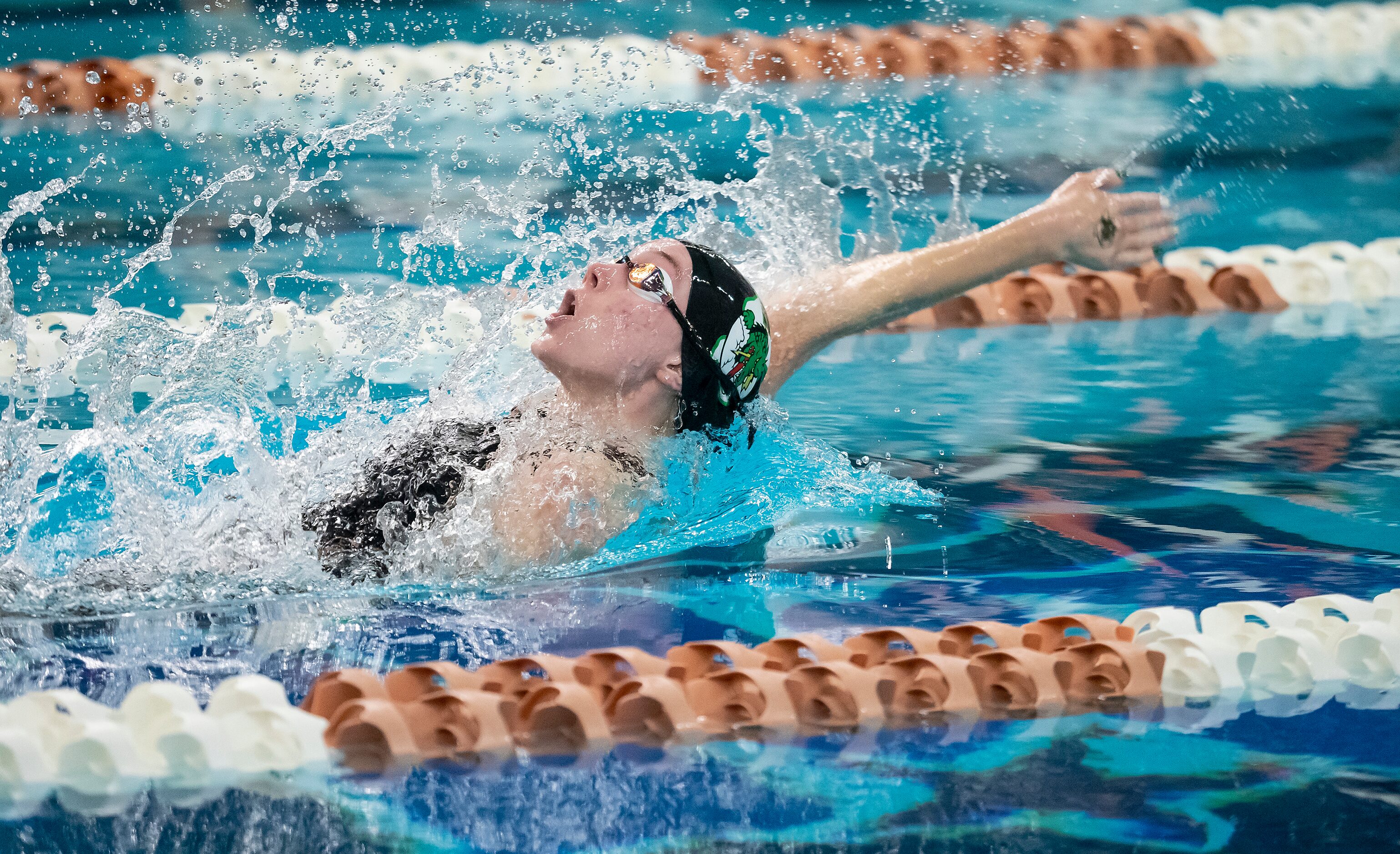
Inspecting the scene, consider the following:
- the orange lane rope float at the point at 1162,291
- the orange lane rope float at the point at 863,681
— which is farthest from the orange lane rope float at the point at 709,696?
the orange lane rope float at the point at 1162,291

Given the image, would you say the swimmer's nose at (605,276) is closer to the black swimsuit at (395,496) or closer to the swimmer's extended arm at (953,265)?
the black swimsuit at (395,496)

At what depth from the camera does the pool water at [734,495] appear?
1.68m

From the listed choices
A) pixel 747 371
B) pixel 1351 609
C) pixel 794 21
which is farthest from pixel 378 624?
pixel 794 21

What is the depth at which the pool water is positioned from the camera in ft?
5.52

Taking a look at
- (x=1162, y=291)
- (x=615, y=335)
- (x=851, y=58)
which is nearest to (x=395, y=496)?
(x=615, y=335)

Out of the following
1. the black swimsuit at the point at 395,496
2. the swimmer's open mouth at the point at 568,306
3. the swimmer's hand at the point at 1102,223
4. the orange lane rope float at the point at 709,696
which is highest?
the swimmer's hand at the point at 1102,223

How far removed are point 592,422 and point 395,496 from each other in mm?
385

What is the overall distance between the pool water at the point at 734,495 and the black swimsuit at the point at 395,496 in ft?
0.15

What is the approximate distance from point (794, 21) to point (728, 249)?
5.49m

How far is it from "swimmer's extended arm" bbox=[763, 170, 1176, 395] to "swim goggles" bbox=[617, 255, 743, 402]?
0.33 meters

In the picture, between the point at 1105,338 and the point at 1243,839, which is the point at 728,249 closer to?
the point at 1105,338

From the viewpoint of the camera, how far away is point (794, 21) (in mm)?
8484

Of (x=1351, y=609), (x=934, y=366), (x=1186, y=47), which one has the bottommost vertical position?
(x=1351, y=609)

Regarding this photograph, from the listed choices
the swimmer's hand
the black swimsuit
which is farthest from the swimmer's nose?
the swimmer's hand
